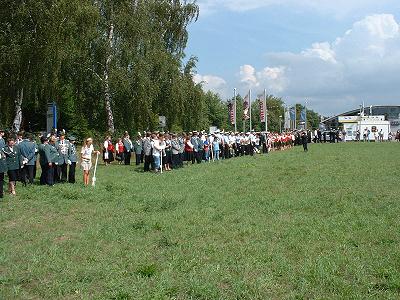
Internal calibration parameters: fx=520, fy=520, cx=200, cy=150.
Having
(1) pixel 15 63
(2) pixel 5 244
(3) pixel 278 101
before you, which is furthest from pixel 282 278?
(3) pixel 278 101

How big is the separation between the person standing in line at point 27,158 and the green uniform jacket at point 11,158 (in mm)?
1523

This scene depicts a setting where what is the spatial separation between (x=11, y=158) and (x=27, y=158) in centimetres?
220

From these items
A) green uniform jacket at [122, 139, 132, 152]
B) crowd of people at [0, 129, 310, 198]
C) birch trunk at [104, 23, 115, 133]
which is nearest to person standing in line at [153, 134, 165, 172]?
crowd of people at [0, 129, 310, 198]

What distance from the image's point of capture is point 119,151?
30703 mm

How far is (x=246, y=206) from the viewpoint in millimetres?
12688

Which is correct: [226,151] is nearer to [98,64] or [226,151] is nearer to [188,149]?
[188,149]

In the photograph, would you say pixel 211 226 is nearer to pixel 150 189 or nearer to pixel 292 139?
pixel 150 189

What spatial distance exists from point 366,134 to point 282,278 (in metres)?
58.5

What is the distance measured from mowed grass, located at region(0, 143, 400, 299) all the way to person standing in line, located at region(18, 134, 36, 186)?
81.5 inches

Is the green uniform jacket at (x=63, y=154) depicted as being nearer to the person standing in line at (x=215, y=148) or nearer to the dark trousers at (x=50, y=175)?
the dark trousers at (x=50, y=175)

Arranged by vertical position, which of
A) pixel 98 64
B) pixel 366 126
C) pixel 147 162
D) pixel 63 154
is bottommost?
pixel 147 162

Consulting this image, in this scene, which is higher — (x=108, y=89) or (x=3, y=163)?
(x=108, y=89)

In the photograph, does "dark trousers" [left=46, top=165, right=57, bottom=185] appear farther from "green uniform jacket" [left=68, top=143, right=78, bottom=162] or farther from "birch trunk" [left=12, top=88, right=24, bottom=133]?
"birch trunk" [left=12, top=88, right=24, bottom=133]

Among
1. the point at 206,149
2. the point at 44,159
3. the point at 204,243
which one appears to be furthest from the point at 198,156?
the point at 204,243
